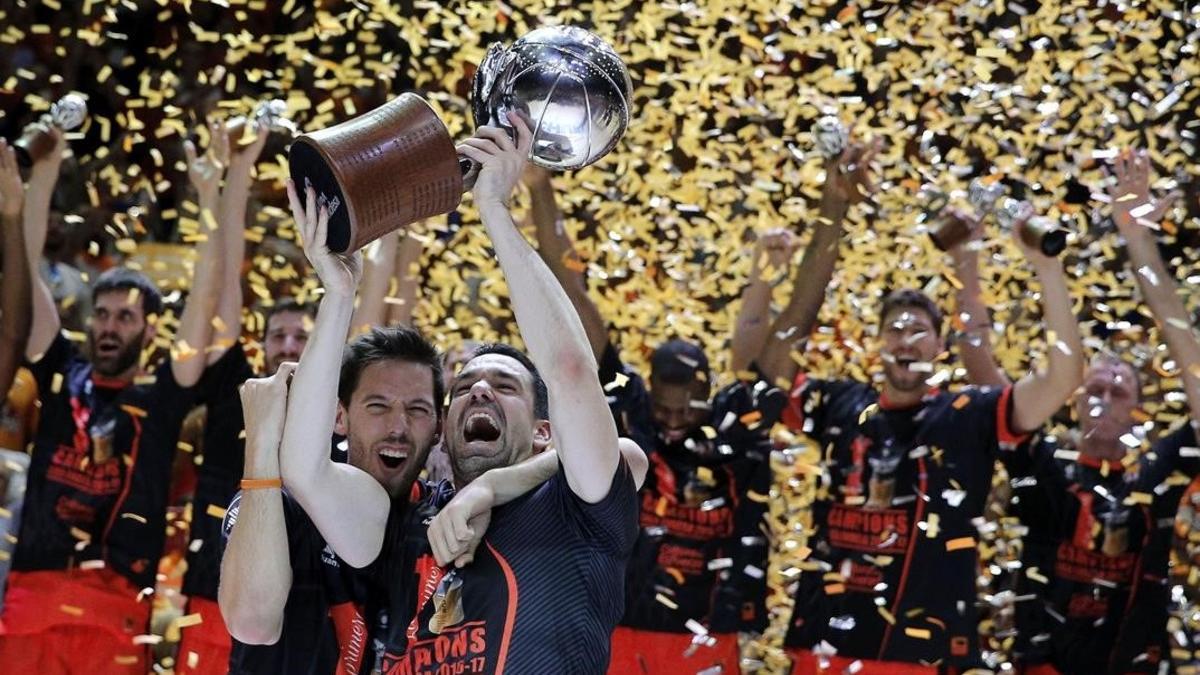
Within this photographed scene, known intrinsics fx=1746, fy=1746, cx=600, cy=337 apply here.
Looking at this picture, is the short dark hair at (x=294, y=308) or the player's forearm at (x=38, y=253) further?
the player's forearm at (x=38, y=253)

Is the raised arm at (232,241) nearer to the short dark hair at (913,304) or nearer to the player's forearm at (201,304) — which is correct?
the player's forearm at (201,304)

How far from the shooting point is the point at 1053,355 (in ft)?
18.0

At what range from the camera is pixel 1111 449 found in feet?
21.0

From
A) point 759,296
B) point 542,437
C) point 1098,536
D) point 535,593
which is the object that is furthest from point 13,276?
point 1098,536

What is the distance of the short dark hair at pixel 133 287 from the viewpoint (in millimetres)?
6301

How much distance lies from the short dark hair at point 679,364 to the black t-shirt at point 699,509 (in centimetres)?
12

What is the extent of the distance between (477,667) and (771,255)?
3.39m

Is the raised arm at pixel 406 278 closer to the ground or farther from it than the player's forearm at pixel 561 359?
farther from it

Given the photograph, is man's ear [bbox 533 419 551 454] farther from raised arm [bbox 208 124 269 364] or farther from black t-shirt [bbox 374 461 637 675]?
raised arm [bbox 208 124 269 364]

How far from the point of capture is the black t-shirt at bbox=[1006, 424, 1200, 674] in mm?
6262

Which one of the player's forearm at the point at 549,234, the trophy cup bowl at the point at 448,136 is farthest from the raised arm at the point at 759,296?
the trophy cup bowl at the point at 448,136

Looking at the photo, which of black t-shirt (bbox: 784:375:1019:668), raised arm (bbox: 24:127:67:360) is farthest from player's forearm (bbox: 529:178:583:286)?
raised arm (bbox: 24:127:67:360)

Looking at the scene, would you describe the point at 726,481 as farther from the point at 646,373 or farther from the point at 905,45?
the point at 905,45

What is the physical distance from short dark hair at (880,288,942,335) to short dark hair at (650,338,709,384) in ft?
2.14
